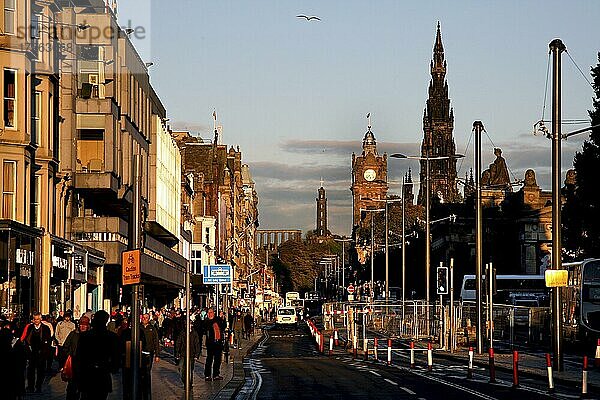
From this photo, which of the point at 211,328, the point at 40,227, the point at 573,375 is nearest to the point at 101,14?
the point at 40,227

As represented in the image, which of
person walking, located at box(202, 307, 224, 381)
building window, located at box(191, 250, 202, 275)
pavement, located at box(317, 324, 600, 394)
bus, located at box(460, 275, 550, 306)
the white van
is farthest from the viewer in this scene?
building window, located at box(191, 250, 202, 275)

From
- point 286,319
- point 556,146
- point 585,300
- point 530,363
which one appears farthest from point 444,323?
point 286,319

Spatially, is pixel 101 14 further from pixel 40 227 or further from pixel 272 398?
pixel 272 398

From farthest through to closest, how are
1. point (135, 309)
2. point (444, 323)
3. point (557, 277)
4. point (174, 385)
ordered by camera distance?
point (444, 323) → point (557, 277) → point (174, 385) → point (135, 309)

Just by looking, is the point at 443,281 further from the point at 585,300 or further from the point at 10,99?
the point at 10,99

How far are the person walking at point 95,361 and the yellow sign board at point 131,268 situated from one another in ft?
2.23

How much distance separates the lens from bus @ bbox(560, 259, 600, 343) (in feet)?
173

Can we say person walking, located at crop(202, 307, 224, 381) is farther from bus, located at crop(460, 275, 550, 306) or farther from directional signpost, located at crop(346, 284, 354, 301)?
directional signpost, located at crop(346, 284, 354, 301)

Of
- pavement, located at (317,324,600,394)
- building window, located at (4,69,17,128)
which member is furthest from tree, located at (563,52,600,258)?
building window, located at (4,69,17,128)

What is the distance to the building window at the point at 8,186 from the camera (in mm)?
44000

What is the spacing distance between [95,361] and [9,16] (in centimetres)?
2662

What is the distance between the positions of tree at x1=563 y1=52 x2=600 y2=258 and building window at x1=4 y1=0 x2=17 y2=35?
37.9 metres

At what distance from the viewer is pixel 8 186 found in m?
44.2

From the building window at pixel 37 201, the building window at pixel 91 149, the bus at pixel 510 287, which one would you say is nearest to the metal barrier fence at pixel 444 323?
the building window at pixel 91 149
